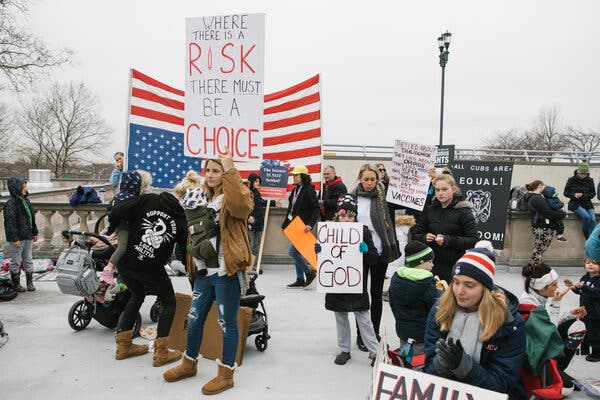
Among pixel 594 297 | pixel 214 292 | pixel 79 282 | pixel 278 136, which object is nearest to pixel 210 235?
pixel 214 292

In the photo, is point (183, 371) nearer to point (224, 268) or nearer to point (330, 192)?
point (224, 268)

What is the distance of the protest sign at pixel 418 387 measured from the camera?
2105 mm

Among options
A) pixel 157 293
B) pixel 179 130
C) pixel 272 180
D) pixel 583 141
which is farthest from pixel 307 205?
pixel 583 141

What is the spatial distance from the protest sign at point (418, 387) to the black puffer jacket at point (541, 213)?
22.6ft

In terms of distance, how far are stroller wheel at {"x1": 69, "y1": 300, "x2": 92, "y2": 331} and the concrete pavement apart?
0.34 ft

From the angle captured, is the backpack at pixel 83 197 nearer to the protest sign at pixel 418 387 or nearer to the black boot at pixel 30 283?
the black boot at pixel 30 283

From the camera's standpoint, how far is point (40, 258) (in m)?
8.71

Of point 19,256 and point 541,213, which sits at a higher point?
point 541,213

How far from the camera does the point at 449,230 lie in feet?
14.3

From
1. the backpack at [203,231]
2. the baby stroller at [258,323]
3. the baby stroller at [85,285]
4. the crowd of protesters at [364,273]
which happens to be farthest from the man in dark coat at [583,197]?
the baby stroller at [85,285]

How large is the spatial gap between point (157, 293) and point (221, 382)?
1.01m

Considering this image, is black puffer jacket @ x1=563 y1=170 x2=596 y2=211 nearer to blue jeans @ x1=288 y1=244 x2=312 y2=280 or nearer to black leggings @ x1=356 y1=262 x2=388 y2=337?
blue jeans @ x1=288 y1=244 x2=312 y2=280

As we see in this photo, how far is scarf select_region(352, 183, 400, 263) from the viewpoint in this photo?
4.50 m

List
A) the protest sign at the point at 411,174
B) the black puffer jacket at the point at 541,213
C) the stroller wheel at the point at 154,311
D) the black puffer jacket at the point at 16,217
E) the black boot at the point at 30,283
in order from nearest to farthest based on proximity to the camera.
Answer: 1. the stroller wheel at the point at 154,311
2. the black puffer jacket at the point at 16,217
3. the black boot at the point at 30,283
4. the protest sign at the point at 411,174
5. the black puffer jacket at the point at 541,213
